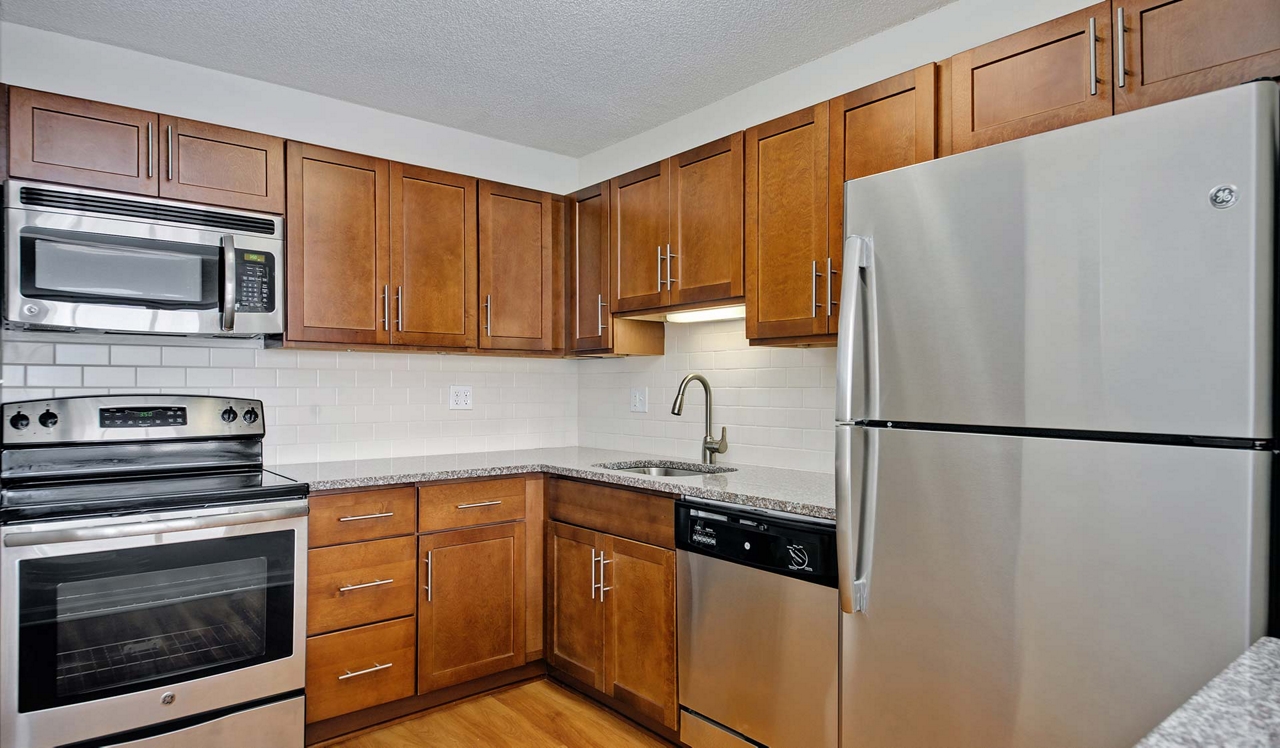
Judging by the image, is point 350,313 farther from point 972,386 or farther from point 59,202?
point 972,386

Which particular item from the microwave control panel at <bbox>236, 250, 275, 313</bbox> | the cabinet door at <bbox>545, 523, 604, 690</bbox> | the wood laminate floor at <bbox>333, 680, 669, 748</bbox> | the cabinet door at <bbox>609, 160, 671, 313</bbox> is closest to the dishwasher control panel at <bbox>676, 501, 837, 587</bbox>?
the cabinet door at <bbox>545, 523, 604, 690</bbox>

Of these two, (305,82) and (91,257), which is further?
(305,82)

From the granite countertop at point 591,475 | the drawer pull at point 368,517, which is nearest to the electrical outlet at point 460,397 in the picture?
the granite countertop at point 591,475

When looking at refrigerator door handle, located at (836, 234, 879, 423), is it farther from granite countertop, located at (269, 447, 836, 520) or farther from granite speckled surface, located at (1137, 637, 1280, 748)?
granite speckled surface, located at (1137, 637, 1280, 748)

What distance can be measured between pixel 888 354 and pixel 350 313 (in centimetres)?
210

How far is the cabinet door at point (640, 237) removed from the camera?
2.95m

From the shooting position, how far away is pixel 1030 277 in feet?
4.61

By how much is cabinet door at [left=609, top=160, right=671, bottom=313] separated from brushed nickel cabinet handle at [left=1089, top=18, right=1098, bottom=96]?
151 centimetres

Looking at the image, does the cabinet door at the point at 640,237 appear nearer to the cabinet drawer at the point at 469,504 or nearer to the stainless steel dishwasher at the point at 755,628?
the cabinet drawer at the point at 469,504

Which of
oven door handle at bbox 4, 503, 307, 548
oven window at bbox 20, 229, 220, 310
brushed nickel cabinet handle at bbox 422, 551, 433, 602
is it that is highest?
oven window at bbox 20, 229, 220, 310

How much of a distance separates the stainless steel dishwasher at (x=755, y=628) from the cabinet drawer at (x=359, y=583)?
1.02 meters

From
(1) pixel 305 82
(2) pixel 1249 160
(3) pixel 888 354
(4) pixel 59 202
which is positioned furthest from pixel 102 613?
Result: (2) pixel 1249 160

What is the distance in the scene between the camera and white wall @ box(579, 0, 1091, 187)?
2.19 metres

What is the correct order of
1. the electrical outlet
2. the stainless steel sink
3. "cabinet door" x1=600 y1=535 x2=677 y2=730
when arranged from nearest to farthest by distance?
"cabinet door" x1=600 y1=535 x2=677 y2=730 → the stainless steel sink → the electrical outlet
